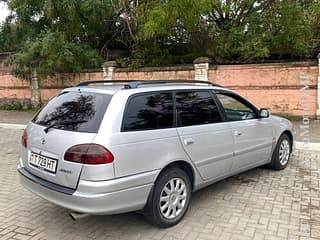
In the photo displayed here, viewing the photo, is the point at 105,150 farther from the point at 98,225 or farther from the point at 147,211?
the point at 98,225

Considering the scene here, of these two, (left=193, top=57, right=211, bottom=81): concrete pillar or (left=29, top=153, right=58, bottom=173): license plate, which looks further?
(left=193, top=57, right=211, bottom=81): concrete pillar

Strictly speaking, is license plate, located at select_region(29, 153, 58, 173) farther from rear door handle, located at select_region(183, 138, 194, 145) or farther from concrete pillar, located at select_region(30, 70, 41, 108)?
concrete pillar, located at select_region(30, 70, 41, 108)

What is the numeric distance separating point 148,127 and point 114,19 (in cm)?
1150

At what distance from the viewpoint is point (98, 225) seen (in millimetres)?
3500

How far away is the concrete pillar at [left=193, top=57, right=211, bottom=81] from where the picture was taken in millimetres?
10812

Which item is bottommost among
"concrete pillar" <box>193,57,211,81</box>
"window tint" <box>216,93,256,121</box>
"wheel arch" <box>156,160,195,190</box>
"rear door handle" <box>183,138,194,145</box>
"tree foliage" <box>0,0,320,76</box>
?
"wheel arch" <box>156,160,195,190</box>

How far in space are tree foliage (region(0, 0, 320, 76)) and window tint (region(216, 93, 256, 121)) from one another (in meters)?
6.04

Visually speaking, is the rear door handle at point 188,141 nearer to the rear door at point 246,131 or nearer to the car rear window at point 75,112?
the rear door at point 246,131

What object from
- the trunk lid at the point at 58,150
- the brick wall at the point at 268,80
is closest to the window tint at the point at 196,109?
the trunk lid at the point at 58,150

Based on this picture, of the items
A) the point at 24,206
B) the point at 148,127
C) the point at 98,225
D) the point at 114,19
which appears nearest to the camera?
the point at 148,127

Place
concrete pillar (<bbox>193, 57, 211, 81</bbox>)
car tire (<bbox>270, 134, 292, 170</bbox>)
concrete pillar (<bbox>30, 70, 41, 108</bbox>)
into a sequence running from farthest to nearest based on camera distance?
1. concrete pillar (<bbox>30, 70, 41, 108</bbox>)
2. concrete pillar (<bbox>193, 57, 211, 81</bbox>)
3. car tire (<bbox>270, 134, 292, 170</bbox>)

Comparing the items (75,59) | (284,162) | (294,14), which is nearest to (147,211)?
(284,162)

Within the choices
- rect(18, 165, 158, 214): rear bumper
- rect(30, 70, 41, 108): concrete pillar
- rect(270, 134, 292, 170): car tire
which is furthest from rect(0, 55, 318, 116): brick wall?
rect(18, 165, 158, 214): rear bumper

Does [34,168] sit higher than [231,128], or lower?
lower
